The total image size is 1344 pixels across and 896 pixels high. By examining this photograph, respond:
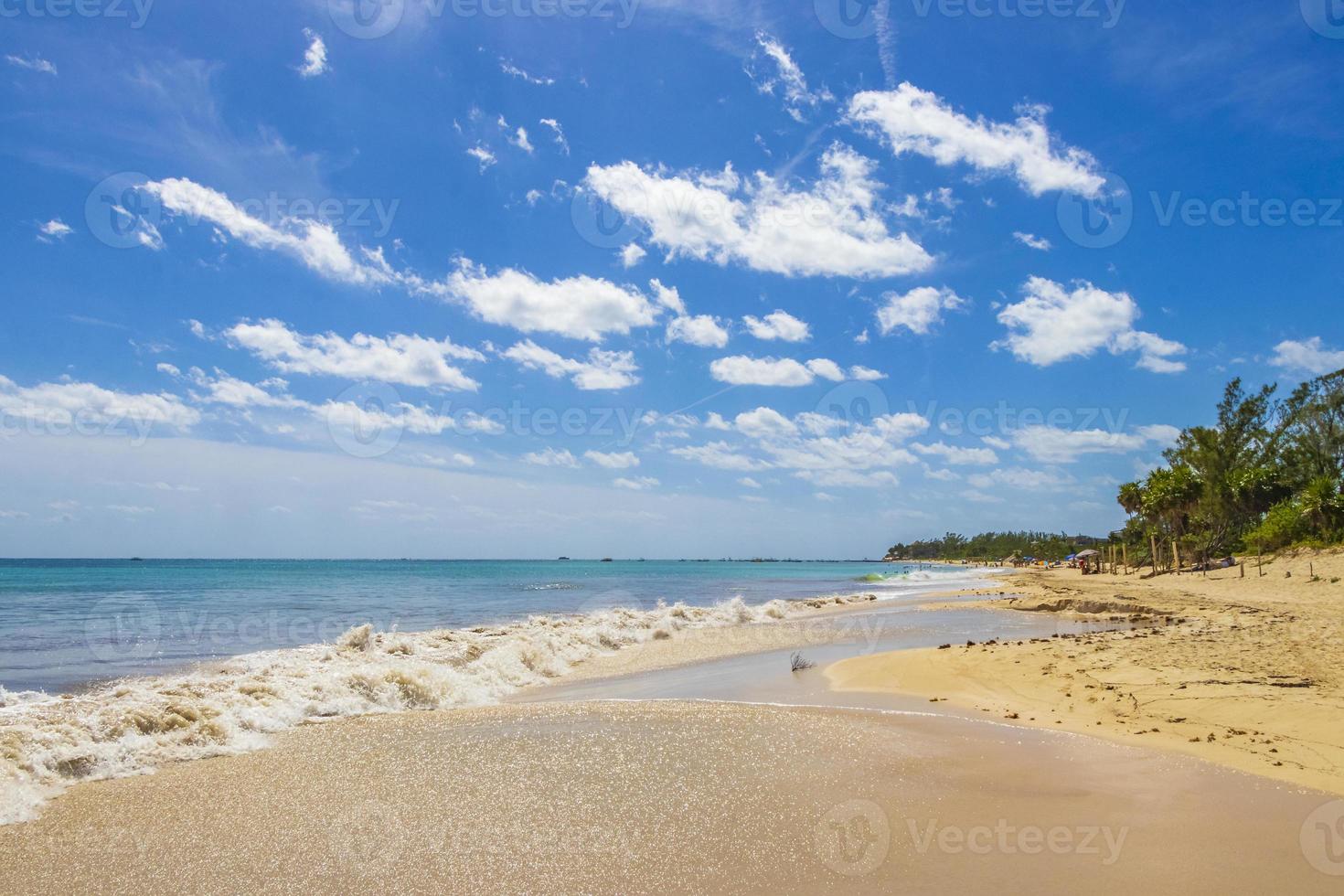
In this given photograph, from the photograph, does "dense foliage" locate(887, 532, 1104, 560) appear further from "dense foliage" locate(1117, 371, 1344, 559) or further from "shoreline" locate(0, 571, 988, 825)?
"shoreline" locate(0, 571, 988, 825)

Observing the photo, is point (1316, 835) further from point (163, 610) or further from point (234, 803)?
point (163, 610)

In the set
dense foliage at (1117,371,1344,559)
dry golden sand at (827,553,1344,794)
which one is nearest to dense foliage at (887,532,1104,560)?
dense foliage at (1117,371,1344,559)

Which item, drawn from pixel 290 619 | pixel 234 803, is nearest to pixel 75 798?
pixel 234 803

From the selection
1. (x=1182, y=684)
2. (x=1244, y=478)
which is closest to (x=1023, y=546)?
(x=1244, y=478)

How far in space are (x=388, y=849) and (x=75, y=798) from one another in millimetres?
4010

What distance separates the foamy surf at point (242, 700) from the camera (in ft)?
25.0

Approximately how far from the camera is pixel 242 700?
32.4ft

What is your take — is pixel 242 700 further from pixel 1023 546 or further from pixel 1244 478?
pixel 1023 546

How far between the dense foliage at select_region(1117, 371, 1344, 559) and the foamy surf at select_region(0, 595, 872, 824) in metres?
51.6

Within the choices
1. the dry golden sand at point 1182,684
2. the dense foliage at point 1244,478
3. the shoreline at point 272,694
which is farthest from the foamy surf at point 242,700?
the dense foliage at point 1244,478

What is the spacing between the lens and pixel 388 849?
17.8 ft

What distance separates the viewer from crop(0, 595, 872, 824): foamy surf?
7629 mm

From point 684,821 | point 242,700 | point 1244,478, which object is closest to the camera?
point 684,821

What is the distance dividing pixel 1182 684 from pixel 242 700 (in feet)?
42.8
